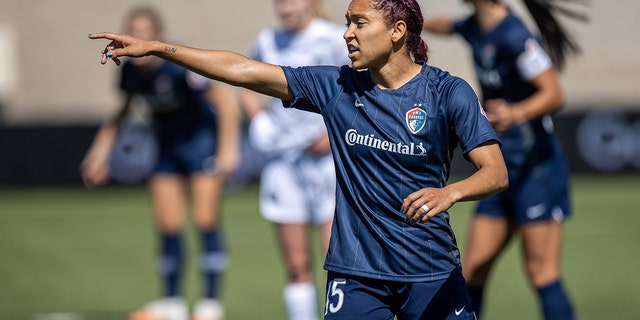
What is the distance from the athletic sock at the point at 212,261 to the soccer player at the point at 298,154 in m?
1.23

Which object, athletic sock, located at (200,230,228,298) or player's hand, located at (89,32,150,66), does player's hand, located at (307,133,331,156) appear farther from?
player's hand, located at (89,32,150,66)

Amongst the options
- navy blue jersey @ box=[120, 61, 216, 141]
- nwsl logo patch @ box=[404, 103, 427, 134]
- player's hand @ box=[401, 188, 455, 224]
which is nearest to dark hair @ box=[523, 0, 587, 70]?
nwsl logo patch @ box=[404, 103, 427, 134]

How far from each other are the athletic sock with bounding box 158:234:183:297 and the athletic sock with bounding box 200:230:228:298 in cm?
19

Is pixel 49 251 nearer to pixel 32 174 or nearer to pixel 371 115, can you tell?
pixel 32 174

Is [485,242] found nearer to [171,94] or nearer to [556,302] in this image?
[556,302]

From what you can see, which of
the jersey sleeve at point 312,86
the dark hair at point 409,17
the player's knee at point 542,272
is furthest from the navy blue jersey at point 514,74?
the jersey sleeve at point 312,86

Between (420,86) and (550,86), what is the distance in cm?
183

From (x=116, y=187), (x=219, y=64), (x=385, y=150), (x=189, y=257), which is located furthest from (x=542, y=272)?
(x=116, y=187)

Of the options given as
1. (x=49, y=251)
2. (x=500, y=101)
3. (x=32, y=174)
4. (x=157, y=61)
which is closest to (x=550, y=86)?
(x=500, y=101)

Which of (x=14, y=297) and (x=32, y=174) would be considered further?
(x=32, y=174)

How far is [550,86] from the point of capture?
5.91m

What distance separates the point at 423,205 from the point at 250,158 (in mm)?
12894

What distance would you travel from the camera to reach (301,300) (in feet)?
21.8

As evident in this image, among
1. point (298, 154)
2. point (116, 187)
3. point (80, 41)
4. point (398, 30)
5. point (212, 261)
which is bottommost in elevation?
point (116, 187)
